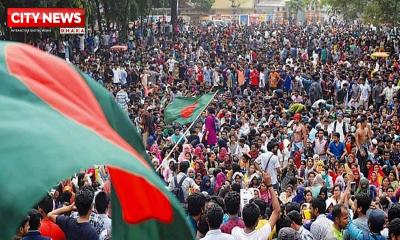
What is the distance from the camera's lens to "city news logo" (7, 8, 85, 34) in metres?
20.5

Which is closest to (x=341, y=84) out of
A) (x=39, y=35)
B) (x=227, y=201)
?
(x=39, y=35)

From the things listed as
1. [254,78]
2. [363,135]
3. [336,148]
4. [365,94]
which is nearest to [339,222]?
[336,148]

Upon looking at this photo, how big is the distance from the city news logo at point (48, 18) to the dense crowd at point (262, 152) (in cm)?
147

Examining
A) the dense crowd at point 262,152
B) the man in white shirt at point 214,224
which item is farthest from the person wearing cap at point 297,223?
the man in white shirt at point 214,224

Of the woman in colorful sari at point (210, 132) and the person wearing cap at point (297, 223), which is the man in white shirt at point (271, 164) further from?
the person wearing cap at point (297, 223)

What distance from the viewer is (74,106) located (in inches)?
102

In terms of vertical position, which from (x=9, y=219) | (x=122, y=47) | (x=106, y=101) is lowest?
(x=122, y=47)

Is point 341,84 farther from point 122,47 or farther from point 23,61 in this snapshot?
point 23,61

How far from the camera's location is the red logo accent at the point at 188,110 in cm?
1196

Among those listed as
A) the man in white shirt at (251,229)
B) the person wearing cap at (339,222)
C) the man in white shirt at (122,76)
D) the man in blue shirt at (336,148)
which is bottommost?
the man in white shirt at (122,76)

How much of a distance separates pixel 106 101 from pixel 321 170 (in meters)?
7.15

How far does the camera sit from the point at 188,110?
1202 cm

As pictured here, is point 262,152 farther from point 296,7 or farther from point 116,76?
point 296,7

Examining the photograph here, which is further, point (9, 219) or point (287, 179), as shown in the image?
point (287, 179)
